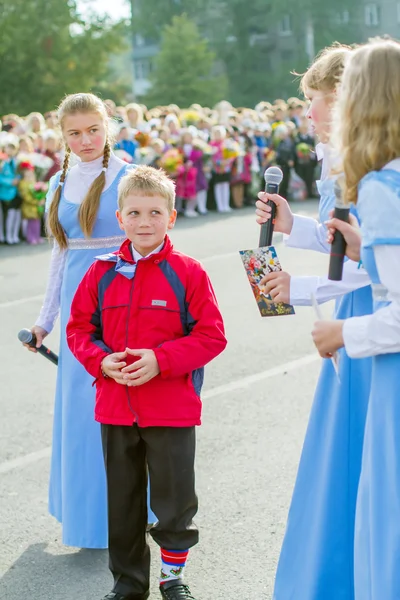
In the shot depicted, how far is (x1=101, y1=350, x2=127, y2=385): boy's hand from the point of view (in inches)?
148

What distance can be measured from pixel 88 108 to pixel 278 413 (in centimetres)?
281

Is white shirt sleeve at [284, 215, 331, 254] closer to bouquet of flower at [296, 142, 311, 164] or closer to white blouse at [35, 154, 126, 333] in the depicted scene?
white blouse at [35, 154, 126, 333]

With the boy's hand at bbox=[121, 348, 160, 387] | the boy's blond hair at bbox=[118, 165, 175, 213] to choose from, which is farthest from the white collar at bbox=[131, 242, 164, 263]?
the boy's hand at bbox=[121, 348, 160, 387]

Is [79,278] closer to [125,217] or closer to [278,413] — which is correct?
[125,217]

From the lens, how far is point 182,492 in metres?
3.96

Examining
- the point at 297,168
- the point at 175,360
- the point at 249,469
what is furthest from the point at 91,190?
the point at 297,168

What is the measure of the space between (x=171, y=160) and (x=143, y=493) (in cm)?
1510

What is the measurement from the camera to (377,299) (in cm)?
288

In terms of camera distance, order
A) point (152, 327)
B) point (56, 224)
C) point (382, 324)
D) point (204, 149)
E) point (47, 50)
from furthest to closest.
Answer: point (47, 50)
point (204, 149)
point (56, 224)
point (152, 327)
point (382, 324)

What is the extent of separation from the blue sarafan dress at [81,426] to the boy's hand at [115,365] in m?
Result: 0.83

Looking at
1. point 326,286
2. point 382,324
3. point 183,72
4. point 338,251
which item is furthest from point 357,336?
point 183,72

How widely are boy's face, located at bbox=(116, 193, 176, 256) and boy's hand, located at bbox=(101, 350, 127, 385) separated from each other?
45cm

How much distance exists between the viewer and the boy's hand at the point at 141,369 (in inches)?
147

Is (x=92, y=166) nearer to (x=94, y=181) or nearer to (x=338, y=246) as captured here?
(x=94, y=181)
